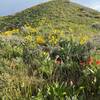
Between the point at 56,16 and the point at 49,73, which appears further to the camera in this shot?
the point at 56,16

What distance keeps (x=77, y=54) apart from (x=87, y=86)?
2.53 metres

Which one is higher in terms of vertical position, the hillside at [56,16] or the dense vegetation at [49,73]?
the dense vegetation at [49,73]

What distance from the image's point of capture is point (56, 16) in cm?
3119

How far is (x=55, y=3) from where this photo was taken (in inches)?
1395

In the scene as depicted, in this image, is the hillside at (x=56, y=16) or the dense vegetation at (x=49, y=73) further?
the hillside at (x=56, y=16)

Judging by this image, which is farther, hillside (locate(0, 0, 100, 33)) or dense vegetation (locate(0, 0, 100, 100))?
hillside (locate(0, 0, 100, 33))

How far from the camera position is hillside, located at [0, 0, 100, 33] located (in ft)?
95.8

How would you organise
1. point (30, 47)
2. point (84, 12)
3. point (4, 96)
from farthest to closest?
point (84, 12)
point (30, 47)
point (4, 96)

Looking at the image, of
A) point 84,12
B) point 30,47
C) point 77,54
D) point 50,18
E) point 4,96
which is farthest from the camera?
point 84,12

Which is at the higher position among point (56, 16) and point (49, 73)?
point (49, 73)

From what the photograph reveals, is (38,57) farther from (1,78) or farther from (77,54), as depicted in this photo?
(1,78)

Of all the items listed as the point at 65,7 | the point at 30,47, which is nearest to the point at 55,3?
the point at 65,7

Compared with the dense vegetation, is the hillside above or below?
below

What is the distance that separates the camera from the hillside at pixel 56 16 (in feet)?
95.8
